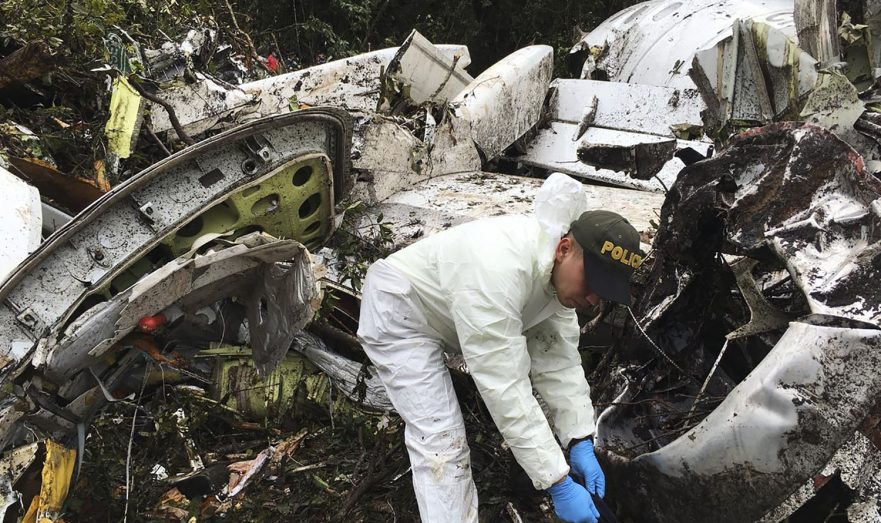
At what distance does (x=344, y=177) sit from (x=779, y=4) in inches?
172

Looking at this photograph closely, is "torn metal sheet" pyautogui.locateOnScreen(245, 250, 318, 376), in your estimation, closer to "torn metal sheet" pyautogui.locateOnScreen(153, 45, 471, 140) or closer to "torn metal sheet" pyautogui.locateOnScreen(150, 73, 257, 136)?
"torn metal sheet" pyautogui.locateOnScreen(153, 45, 471, 140)

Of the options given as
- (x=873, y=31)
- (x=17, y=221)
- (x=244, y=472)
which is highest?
(x=17, y=221)

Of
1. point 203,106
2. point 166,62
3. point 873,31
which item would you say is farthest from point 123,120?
point 873,31

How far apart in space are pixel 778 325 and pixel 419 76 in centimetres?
380

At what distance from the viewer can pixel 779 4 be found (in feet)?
19.4

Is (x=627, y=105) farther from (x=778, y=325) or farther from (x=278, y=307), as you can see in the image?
(x=278, y=307)

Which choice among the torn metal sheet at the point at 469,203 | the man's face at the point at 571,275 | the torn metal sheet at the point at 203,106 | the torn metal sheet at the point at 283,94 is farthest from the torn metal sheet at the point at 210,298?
the torn metal sheet at the point at 203,106

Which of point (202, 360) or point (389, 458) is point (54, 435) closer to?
point (202, 360)

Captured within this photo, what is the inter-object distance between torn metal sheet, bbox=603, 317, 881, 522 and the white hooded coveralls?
0.43 metres

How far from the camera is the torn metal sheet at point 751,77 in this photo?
3.68 metres

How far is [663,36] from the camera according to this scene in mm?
6145

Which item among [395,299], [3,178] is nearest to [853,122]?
[395,299]

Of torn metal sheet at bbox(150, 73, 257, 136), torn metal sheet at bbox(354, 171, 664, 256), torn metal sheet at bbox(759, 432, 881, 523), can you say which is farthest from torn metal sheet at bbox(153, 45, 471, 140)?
torn metal sheet at bbox(759, 432, 881, 523)

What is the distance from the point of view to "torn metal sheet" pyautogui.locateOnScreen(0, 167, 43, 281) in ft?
9.45
